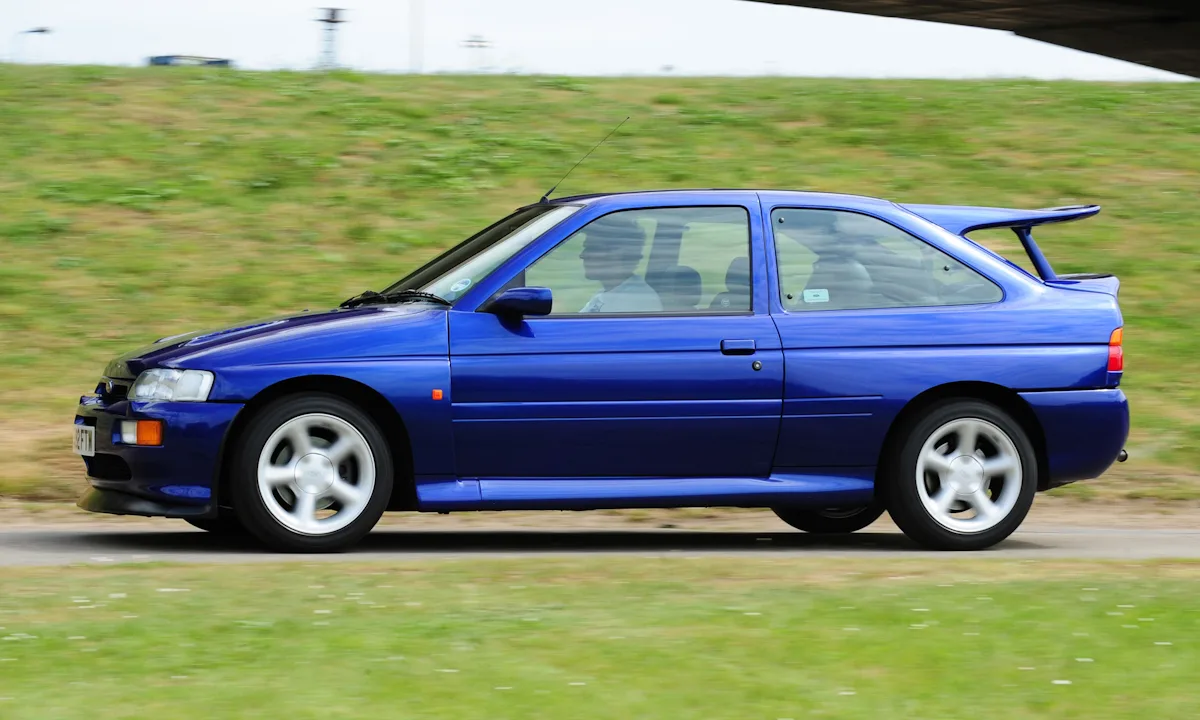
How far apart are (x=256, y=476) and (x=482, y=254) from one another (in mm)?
1521

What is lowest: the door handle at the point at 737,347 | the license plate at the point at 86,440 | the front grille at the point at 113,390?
the license plate at the point at 86,440

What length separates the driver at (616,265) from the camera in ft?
25.0

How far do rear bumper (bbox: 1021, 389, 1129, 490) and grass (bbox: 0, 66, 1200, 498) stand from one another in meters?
3.29

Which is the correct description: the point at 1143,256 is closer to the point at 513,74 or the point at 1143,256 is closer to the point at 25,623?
the point at 513,74

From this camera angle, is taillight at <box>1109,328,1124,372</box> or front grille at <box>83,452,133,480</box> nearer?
front grille at <box>83,452,133,480</box>

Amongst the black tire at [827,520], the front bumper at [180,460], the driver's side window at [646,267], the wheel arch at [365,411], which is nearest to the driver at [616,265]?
the driver's side window at [646,267]

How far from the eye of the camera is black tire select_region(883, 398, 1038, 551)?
25.4 feet

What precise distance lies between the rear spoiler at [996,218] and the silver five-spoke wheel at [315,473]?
9.51ft

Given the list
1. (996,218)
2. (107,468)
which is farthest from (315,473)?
(996,218)

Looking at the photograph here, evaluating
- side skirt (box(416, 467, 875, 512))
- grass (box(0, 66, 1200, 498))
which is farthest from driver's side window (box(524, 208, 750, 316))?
grass (box(0, 66, 1200, 498))

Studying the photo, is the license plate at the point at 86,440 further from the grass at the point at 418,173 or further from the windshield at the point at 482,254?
the grass at the point at 418,173

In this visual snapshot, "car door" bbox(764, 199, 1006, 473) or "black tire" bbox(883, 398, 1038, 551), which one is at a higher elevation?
"car door" bbox(764, 199, 1006, 473)

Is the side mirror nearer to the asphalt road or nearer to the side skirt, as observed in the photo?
the side skirt

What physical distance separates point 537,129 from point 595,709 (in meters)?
13.6
